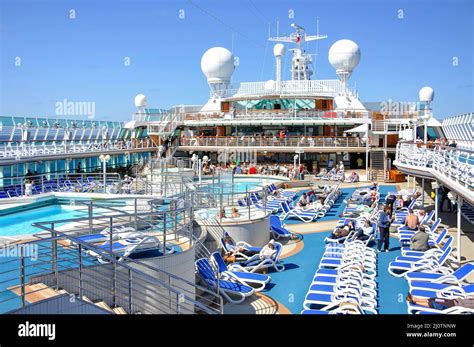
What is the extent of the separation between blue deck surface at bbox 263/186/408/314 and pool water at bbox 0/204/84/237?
431cm

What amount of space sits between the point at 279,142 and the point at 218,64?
30.6 feet

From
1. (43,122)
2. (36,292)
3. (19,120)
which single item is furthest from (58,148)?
(36,292)

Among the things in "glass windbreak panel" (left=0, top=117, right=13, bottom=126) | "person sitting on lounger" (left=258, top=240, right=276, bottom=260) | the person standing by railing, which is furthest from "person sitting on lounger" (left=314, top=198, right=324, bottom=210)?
"glass windbreak panel" (left=0, top=117, right=13, bottom=126)

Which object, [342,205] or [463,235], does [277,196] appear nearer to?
[342,205]

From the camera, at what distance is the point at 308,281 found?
775 centimetres

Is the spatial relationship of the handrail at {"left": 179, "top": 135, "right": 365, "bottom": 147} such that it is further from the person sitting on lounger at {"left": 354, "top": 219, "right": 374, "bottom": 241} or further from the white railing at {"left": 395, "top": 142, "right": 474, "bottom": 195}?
the person sitting on lounger at {"left": 354, "top": 219, "right": 374, "bottom": 241}

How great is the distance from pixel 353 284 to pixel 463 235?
4652 mm

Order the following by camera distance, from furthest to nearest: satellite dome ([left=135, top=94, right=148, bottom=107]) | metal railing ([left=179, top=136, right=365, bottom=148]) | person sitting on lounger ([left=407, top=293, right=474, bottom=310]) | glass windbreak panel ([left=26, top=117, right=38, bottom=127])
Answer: satellite dome ([left=135, top=94, right=148, bottom=107]), metal railing ([left=179, top=136, right=365, bottom=148]), glass windbreak panel ([left=26, top=117, right=38, bottom=127]), person sitting on lounger ([left=407, top=293, right=474, bottom=310])

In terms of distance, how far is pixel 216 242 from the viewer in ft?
29.9

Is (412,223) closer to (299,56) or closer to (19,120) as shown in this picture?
(19,120)

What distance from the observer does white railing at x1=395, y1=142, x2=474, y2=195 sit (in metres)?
7.72

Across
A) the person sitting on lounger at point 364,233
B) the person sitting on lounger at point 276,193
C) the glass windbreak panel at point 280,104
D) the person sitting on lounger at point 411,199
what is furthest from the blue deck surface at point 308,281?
the glass windbreak panel at point 280,104

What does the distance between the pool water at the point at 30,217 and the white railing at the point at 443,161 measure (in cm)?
706

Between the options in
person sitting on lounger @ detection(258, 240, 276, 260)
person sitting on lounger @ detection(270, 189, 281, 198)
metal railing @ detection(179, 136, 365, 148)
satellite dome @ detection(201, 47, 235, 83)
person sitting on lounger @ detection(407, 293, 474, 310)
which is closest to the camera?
person sitting on lounger @ detection(407, 293, 474, 310)
